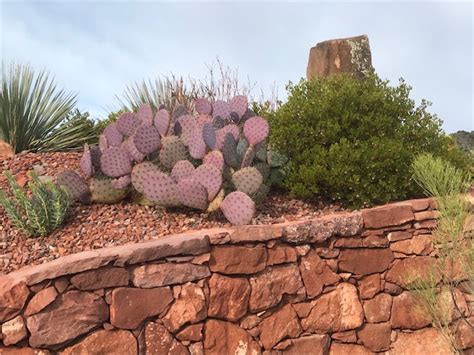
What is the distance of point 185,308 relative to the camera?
14.8 feet

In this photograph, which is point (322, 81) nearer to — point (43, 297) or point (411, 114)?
point (411, 114)

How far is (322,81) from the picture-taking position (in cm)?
691

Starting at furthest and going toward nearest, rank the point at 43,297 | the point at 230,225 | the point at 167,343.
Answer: the point at 230,225, the point at 167,343, the point at 43,297

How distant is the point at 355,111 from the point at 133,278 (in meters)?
3.18

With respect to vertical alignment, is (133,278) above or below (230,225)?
below

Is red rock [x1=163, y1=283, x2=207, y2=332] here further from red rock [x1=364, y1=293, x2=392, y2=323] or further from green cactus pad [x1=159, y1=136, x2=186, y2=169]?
red rock [x1=364, y1=293, x2=392, y2=323]

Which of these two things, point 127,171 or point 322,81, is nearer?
point 127,171

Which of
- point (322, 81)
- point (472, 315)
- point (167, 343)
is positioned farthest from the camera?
point (322, 81)

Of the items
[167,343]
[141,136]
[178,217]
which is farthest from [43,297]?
[141,136]

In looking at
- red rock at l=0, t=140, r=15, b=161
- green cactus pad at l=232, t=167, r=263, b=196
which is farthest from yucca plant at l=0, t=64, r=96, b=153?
green cactus pad at l=232, t=167, r=263, b=196

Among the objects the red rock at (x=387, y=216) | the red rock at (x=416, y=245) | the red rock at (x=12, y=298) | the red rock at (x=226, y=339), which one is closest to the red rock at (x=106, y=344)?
the red rock at (x=12, y=298)

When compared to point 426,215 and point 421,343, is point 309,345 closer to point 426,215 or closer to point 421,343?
point 421,343

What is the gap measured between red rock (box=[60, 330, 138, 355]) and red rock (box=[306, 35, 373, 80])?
216 inches

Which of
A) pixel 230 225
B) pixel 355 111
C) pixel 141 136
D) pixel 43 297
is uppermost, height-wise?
pixel 355 111
